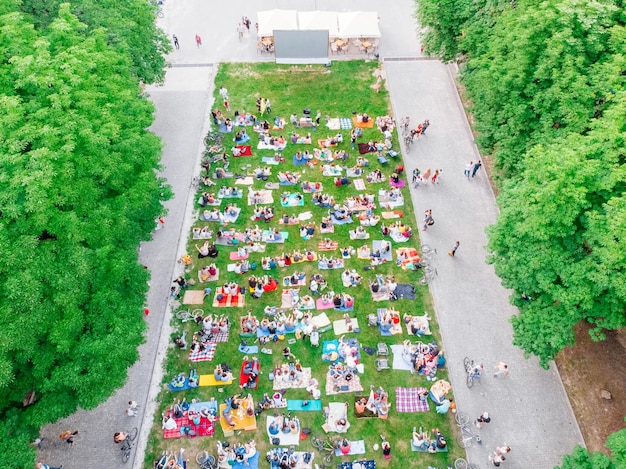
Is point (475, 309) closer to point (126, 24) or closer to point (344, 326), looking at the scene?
point (344, 326)

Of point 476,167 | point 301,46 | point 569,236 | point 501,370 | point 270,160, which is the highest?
point 301,46

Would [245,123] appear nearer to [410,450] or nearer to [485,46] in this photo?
[485,46]

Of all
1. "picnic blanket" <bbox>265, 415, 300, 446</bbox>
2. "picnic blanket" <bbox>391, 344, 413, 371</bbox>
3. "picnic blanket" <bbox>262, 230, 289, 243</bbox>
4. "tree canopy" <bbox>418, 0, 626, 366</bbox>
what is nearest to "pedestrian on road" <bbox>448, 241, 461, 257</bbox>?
"tree canopy" <bbox>418, 0, 626, 366</bbox>

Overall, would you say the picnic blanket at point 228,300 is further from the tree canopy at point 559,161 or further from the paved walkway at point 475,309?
the tree canopy at point 559,161

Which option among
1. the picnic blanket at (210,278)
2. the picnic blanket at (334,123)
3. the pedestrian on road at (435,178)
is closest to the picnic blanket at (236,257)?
the picnic blanket at (210,278)

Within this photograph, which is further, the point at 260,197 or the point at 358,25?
the point at 358,25

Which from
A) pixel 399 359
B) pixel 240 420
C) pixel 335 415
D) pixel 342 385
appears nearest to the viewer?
pixel 240 420

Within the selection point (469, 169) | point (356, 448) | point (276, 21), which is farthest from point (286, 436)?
point (276, 21)

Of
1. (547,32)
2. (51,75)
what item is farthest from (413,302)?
(51,75)
